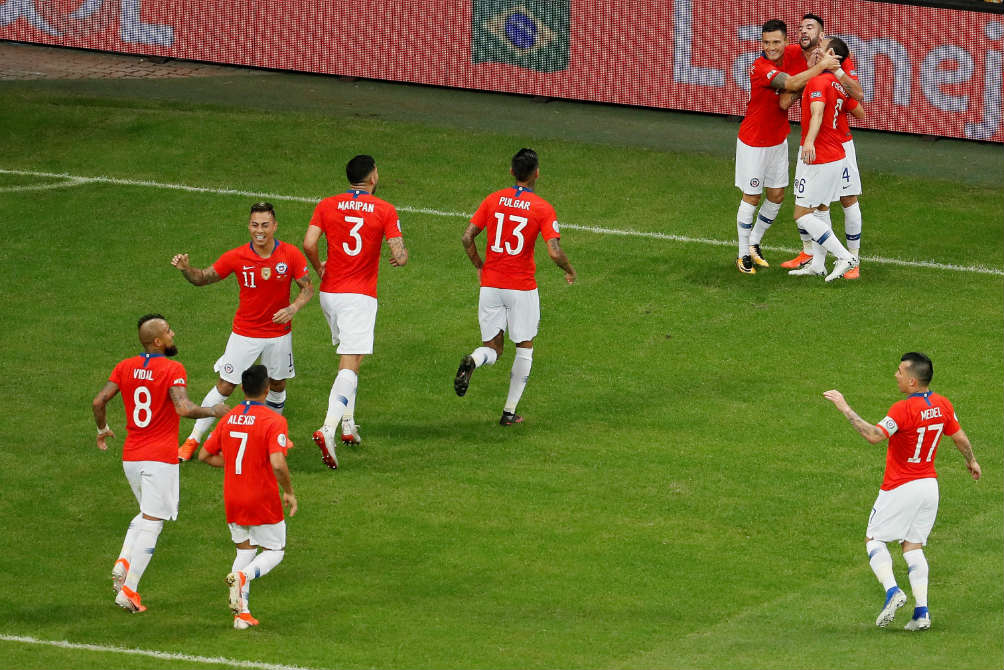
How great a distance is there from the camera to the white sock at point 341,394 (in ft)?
44.6

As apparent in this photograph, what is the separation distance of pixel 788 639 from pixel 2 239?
12.4 m

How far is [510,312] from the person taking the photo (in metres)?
14.6

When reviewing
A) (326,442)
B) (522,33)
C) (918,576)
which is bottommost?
(918,576)

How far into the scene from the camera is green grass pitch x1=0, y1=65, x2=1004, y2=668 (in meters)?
11.1

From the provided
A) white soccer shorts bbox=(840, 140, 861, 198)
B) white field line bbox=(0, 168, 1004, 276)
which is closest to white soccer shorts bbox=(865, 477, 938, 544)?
white soccer shorts bbox=(840, 140, 861, 198)

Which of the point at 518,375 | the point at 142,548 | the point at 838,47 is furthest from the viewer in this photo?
the point at 838,47

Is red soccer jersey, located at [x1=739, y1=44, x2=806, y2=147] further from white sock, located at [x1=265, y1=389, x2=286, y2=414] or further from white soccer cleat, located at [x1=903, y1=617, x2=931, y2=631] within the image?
white soccer cleat, located at [x1=903, y1=617, x2=931, y2=631]

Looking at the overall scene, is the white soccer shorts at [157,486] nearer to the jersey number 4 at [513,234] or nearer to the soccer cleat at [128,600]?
the soccer cleat at [128,600]

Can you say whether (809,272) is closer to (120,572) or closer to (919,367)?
(919,367)

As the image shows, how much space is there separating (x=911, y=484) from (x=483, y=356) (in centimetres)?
457

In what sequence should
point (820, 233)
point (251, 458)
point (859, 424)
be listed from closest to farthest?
point (859, 424), point (251, 458), point (820, 233)

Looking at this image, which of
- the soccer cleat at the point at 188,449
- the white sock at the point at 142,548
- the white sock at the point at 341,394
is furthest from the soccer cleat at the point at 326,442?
the white sock at the point at 142,548

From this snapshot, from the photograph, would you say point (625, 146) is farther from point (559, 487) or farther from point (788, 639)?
point (788, 639)

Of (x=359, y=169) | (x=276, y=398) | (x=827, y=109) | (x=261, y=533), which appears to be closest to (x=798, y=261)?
(x=827, y=109)
